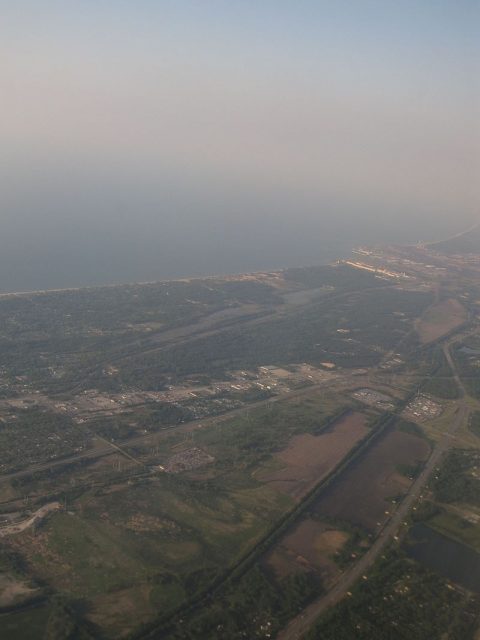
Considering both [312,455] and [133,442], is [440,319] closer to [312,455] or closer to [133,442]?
[312,455]

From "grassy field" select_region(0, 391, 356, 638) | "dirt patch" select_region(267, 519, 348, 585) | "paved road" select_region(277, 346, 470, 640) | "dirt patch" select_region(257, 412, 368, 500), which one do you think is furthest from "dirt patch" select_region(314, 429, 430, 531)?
"grassy field" select_region(0, 391, 356, 638)

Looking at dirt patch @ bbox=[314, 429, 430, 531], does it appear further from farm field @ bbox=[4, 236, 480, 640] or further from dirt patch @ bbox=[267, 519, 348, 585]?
dirt patch @ bbox=[267, 519, 348, 585]

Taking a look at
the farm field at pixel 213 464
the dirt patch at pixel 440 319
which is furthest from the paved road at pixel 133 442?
the dirt patch at pixel 440 319

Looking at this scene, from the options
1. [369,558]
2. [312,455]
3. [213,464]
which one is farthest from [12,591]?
[312,455]

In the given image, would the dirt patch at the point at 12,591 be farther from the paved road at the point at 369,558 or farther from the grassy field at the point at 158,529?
the paved road at the point at 369,558

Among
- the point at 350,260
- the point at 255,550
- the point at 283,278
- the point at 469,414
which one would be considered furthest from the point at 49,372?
the point at 350,260
